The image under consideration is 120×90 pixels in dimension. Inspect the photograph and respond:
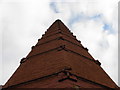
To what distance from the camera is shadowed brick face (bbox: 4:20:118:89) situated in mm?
12180

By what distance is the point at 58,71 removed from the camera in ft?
42.6

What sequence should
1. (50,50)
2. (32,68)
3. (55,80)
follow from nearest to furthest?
(55,80), (32,68), (50,50)

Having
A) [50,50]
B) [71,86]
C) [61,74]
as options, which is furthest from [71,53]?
[71,86]

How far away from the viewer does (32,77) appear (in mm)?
13930

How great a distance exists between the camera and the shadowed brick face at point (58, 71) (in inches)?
480

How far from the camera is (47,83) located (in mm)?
12273

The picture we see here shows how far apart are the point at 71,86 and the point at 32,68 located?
15.3 feet

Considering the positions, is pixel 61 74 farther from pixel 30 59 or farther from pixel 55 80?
pixel 30 59

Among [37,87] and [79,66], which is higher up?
[79,66]

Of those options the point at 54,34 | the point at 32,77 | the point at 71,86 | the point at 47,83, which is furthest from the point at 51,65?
the point at 54,34

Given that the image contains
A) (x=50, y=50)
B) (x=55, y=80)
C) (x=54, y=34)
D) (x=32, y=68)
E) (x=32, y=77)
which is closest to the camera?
(x=55, y=80)

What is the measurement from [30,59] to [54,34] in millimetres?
3858

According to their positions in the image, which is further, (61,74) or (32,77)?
(32,77)

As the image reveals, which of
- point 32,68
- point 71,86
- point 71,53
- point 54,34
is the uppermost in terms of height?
point 54,34
